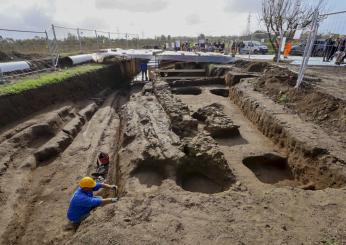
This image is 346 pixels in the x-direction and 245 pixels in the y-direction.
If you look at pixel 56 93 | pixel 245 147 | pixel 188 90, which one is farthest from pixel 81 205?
pixel 188 90

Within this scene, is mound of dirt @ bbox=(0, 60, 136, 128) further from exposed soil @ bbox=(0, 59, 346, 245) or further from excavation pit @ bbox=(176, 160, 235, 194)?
excavation pit @ bbox=(176, 160, 235, 194)

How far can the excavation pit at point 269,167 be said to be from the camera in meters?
6.43

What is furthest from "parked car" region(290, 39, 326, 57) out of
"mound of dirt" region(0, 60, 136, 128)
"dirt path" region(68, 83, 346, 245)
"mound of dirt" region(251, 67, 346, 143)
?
"mound of dirt" region(0, 60, 136, 128)

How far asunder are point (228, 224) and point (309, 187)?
3.04m

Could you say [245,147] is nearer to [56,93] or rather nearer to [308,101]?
[308,101]

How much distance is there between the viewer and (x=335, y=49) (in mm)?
15633

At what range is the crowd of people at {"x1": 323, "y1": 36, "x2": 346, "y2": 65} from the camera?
1374 centimetres

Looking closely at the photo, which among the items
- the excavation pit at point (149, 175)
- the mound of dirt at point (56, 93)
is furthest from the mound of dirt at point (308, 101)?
the mound of dirt at point (56, 93)

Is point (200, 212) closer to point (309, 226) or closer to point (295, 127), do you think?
point (309, 226)

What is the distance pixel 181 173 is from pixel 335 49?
50.5 ft

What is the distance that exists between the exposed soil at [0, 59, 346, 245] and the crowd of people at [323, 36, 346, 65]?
514 centimetres

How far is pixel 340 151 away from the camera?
545cm

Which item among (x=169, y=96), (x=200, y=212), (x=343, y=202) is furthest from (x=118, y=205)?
(x=169, y=96)

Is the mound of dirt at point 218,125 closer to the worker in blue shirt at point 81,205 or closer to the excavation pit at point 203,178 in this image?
the excavation pit at point 203,178
